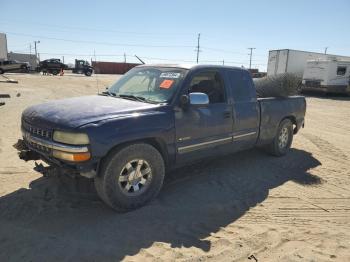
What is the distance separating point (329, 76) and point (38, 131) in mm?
A: 23316

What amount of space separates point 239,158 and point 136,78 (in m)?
2.70

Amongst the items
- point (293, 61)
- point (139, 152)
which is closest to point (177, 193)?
point (139, 152)

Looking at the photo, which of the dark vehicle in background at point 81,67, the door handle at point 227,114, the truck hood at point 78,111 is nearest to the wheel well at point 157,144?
the truck hood at point 78,111

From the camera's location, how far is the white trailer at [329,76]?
76.4ft

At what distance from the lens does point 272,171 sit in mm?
5984

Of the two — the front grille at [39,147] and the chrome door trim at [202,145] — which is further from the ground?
the front grille at [39,147]

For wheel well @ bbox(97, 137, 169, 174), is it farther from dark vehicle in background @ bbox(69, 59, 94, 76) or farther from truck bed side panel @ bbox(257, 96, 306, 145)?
dark vehicle in background @ bbox(69, 59, 94, 76)

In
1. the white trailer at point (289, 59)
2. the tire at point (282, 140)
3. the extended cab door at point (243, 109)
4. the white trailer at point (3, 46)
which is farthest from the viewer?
the white trailer at point (3, 46)

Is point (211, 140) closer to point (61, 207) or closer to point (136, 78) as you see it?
point (136, 78)

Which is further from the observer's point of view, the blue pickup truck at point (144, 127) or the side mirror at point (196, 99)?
the side mirror at point (196, 99)

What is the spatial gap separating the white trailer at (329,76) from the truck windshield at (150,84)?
21302mm

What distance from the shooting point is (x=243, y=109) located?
18.1 ft

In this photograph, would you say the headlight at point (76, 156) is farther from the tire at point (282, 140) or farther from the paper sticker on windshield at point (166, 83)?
the tire at point (282, 140)

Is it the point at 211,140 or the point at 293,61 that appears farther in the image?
the point at 293,61
